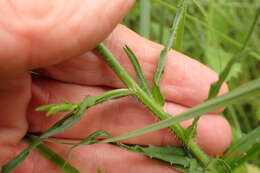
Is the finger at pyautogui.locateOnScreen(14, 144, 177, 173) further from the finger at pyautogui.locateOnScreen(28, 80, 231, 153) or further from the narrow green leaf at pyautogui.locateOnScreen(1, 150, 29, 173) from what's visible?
the narrow green leaf at pyautogui.locateOnScreen(1, 150, 29, 173)

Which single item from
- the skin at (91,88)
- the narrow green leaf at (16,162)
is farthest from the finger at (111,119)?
the narrow green leaf at (16,162)

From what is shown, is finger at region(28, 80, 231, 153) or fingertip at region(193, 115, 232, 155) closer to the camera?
Result: finger at region(28, 80, 231, 153)

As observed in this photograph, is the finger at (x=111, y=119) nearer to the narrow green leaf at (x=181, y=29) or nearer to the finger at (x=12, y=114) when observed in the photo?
the finger at (x=12, y=114)

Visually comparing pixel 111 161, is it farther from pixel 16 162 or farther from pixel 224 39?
pixel 224 39

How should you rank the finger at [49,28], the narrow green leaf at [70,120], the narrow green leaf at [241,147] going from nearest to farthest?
the finger at [49,28] → the narrow green leaf at [70,120] → the narrow green leaf at [241,147]

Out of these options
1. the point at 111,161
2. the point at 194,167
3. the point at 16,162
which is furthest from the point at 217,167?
the point at 16,162

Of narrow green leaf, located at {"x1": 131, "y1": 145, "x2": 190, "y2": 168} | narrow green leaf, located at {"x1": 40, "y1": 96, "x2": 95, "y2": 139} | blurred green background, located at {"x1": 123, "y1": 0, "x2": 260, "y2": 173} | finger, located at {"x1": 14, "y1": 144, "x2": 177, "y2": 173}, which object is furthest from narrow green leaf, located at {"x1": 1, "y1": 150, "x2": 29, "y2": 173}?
blurred green background, located at {"x1": 123, "y1": 0, "x2": 260, "y2": 173}

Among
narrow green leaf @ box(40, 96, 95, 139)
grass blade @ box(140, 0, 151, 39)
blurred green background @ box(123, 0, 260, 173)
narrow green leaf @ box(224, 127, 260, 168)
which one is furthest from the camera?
blurred green background @ box(123, 0, 260, 173)
